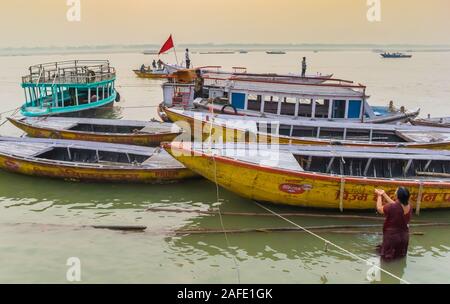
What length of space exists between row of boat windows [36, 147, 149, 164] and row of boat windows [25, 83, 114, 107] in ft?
31.6

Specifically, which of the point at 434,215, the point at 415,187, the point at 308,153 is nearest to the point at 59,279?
the point at 308,153

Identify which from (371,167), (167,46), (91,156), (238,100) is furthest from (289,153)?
(167,46)

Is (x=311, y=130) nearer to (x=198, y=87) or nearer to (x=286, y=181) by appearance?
(x=286, y=181)

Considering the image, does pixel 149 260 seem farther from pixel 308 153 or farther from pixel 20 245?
pixel 308 153

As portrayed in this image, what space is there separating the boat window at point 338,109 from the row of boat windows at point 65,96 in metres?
14.6

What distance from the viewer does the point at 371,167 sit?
42.7 ft

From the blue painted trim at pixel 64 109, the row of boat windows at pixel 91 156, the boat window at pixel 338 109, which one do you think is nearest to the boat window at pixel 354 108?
the boat window at pixel 338 109

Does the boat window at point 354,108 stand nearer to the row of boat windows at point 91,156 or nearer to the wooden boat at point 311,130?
the wooden boat at point 311,130

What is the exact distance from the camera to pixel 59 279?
8.55 metres

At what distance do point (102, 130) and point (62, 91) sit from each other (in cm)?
661

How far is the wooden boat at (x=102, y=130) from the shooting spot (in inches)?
658

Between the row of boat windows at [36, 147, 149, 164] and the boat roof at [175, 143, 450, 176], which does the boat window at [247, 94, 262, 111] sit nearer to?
the boat roof at [175, 143, 450, 176]

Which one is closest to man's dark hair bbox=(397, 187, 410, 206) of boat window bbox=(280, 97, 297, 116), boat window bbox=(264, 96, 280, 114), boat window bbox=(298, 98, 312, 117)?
boat window bbox=(298, 98, 312, 117)
